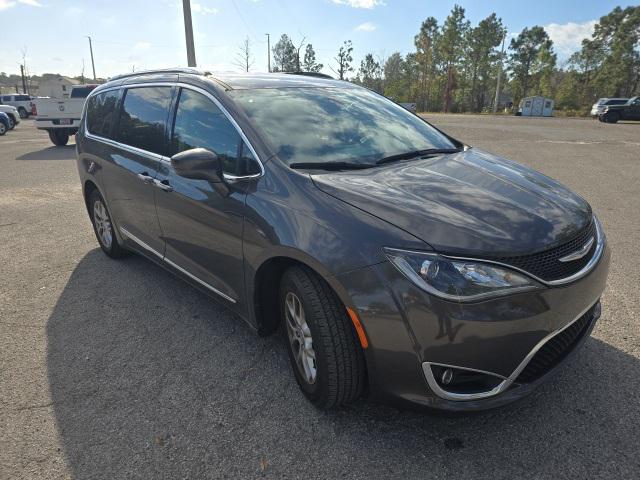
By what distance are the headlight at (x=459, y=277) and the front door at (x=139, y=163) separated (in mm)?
2269

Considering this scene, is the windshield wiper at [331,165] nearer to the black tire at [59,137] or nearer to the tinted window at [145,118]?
the tinted window at [145,118]

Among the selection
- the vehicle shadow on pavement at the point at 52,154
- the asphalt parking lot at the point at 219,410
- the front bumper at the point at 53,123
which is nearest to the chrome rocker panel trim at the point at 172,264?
the asphalt parking lot at the point at 219,410

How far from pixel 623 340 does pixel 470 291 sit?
187cm

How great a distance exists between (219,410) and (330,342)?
0.81m

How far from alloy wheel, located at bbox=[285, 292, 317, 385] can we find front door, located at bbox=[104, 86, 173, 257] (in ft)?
4.93

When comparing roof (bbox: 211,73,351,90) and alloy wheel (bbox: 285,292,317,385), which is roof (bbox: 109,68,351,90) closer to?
roof (bbox: 211,73,351,90)

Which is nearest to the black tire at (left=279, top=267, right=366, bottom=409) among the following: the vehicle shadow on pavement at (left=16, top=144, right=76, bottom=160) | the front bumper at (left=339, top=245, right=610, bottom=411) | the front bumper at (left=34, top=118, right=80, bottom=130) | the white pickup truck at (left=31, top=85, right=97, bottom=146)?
the front bumper at (left=339, top=245, right=610, bottom=411)

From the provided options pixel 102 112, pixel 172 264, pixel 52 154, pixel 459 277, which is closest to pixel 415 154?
pixel 459 277

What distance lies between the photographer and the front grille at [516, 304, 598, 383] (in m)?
2.09

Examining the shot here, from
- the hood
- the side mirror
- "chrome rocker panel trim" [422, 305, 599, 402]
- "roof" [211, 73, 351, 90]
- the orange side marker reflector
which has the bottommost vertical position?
"chrome rocker panel trim" [422, 305, 599, 402]

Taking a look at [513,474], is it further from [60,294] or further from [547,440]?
[60,294]

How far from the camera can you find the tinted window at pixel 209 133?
8.86 ft

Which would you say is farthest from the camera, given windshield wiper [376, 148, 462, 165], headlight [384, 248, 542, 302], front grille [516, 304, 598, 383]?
windshield wiper [376, 148, 462, 165]

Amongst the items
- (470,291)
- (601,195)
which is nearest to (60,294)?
(470,291)
